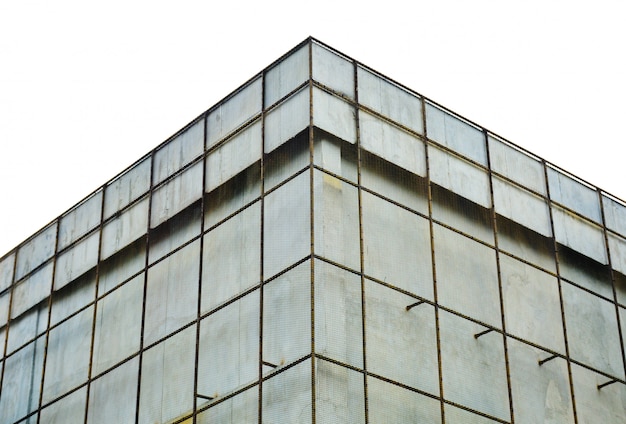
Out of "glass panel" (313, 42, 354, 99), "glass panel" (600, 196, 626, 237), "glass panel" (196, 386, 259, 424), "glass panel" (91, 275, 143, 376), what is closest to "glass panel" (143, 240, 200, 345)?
"glass panel" (91, 275, 143, 376)

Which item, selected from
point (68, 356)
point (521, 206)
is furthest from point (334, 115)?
point (68, 356)

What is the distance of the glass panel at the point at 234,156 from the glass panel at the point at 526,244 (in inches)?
277

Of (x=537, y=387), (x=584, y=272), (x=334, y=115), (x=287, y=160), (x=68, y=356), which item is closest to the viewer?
(x=287, y=160)

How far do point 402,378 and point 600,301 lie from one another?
8.98m

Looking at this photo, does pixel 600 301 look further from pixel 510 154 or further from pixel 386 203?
pixel 386 203

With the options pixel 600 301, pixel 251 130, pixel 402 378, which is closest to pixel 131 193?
pixel 251 130

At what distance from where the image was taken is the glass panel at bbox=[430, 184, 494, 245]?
94.3 ft

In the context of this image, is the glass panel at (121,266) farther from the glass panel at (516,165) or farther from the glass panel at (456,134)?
the glass panel at (516,165)

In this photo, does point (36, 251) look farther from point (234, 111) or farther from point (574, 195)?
point (574, 195)

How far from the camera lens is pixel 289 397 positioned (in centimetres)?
2347

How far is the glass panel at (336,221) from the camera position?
25.1 metres

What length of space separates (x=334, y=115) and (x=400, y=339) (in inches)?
224

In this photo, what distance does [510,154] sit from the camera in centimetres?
3145

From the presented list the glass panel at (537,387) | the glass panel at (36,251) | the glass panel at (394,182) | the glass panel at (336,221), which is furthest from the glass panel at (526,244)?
the glass panel at (36,251)
